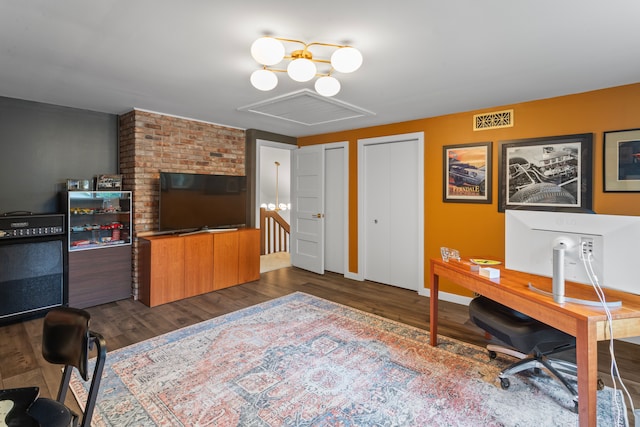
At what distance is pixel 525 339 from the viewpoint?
2.01m

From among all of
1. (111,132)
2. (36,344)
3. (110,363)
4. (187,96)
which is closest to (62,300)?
(36,344)

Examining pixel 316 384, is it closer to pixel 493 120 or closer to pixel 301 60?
pixel 301 60

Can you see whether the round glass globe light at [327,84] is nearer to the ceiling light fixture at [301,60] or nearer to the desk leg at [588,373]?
the ceiling light fixture at [301,60]

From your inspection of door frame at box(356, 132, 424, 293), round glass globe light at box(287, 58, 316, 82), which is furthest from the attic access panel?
round glass globe light at box(287, 58, 316, 82)

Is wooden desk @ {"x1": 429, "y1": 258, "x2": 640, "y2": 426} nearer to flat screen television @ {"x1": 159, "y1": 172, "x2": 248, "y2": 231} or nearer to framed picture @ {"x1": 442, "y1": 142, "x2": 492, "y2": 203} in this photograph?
framed picture @ {"x1": 442, "y1": 142, "x2": 492, "y2": 203}

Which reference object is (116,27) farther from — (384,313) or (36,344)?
(384,313)

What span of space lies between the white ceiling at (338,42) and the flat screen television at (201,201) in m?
1.11

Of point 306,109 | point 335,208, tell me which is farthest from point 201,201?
point 335,208

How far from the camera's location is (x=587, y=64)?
8.05ft

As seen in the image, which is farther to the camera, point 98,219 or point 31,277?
point 98,219

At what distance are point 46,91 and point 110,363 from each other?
2.83 meters

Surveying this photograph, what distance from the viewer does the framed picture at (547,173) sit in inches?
122

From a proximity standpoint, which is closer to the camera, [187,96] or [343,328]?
[343,328]

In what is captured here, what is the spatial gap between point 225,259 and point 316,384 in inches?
105
